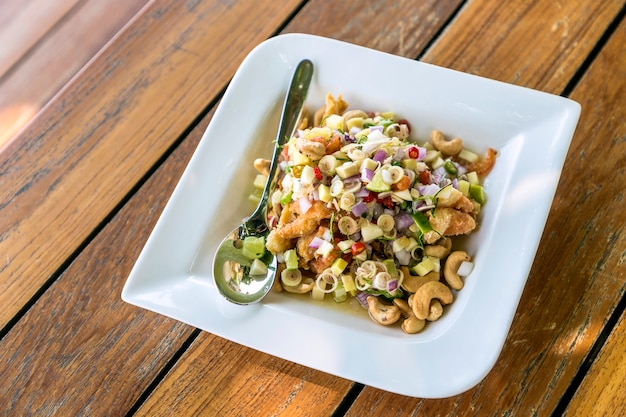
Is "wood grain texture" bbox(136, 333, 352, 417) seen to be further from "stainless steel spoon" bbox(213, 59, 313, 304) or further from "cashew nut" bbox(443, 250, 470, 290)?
"cashew nut" bbox(443, 250, 470, 290)

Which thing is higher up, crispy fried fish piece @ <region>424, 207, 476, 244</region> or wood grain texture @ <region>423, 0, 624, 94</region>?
wood grain texture @ <region>423, 0, 624, 94</region>

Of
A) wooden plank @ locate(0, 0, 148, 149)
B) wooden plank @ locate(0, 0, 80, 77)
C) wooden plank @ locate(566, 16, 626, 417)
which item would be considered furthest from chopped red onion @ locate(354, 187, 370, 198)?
wooden plank @ locate(0, 0, 80, 77)

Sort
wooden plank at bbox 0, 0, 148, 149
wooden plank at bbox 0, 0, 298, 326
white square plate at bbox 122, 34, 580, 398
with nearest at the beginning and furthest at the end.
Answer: white square plate at bbox 122, 34, 580, 398, wooden plank at bbox 0, 0, 298, 326, wooden plank at bbox 0, 0, 148, 149

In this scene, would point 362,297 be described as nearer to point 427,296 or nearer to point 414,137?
point 427,296

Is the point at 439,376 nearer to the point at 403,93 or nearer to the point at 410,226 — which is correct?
the point at 410,226

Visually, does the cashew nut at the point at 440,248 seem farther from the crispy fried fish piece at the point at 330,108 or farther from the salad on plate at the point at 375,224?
the crispy fried fish piece at the point at 330,108

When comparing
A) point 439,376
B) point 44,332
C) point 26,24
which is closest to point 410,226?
point 439,376

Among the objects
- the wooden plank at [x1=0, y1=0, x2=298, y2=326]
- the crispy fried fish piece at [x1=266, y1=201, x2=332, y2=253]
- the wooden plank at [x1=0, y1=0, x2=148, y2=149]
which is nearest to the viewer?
the crispy fried fish piece at [x1=266, y1=201, x2=332, y2=253]
